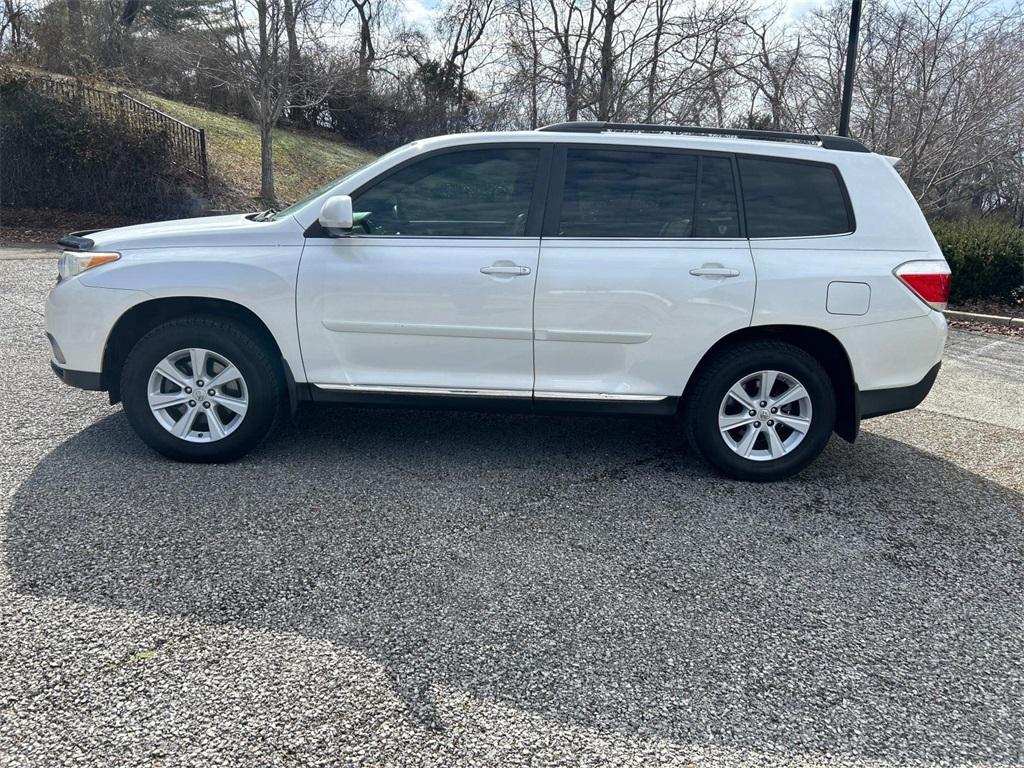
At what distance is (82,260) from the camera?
14.0 ft

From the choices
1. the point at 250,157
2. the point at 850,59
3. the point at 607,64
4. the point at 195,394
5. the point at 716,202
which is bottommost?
the point at 195,394

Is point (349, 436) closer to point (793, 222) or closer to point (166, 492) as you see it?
point (166, 492)

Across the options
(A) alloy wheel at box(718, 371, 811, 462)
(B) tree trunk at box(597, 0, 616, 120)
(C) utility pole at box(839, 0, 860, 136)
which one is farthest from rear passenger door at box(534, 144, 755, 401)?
(B) tree trunk at box(597, 0, 616, 120)

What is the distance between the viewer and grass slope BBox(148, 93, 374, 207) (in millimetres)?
18703

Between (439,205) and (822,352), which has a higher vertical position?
(439,205)

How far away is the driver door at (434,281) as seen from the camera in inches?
164

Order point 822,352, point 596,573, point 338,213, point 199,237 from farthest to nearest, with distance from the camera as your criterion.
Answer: point 822,352
point 199,237
point 338,213
point 596,573

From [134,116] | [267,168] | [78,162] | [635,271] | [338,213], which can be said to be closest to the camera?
[338,213]

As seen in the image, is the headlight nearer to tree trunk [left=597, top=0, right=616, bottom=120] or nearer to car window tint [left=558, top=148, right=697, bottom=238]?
car window tint [left=558, top=148, right=697, bottom=238]

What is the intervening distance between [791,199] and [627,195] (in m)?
0.91

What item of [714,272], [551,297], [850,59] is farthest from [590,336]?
[850,59]

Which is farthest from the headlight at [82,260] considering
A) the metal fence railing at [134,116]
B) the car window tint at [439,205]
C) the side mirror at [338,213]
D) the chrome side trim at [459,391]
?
the metal fence railing at [134,116]

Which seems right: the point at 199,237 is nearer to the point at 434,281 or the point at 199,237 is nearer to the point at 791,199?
the point at 434,281

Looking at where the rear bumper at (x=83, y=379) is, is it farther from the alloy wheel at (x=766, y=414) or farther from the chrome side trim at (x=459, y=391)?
the alloy wheel at (x=766, y=414)
